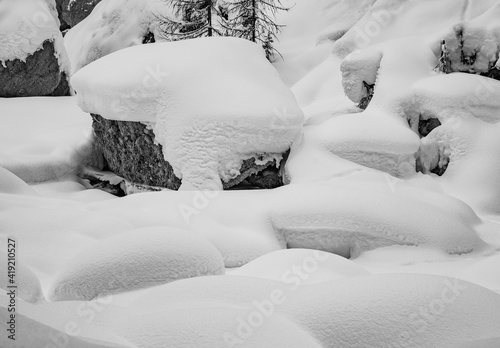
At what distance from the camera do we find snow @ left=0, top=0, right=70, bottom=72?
7.54 m

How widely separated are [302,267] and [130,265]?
800 millimetres

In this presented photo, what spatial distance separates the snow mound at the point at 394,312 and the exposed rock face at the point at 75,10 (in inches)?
552

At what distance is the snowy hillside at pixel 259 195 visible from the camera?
136 cm

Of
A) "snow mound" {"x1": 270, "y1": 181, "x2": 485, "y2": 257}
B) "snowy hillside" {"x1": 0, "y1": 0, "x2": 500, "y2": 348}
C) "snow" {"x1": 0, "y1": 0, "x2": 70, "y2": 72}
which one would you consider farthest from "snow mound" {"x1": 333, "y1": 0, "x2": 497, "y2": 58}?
"snow" {"x1": 0, "y1": 0, "x2": 70, "y2": 72}

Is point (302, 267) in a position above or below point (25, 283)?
below

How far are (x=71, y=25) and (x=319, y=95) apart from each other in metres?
10.2

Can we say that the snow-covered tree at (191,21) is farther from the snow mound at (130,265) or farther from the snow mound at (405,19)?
the snow mound at (130,265)

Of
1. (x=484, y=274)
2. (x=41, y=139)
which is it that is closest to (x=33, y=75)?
(x=41, y=139)

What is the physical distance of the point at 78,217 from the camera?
2994mm

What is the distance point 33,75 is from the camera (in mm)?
8000

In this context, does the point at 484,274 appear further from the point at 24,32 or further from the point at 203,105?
the point at 24,32

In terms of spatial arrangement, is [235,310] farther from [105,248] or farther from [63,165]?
[63,165]

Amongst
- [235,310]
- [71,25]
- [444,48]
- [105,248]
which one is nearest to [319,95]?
[444,48]

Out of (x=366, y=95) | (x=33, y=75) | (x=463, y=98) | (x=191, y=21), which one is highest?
(x=191, y=21)
